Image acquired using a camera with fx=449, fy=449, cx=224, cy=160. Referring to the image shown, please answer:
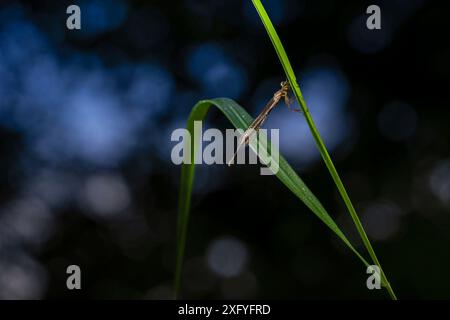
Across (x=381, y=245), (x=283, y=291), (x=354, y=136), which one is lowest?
(x=283, y=291)

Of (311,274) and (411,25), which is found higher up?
(411,25)

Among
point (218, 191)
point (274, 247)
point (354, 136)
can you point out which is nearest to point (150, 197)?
point (218, 191)

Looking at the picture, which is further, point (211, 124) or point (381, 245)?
point (211, 124)

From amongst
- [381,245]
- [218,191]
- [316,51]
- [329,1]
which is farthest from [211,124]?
[381,245]

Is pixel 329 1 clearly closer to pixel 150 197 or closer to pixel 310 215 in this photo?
pixel 310 215
